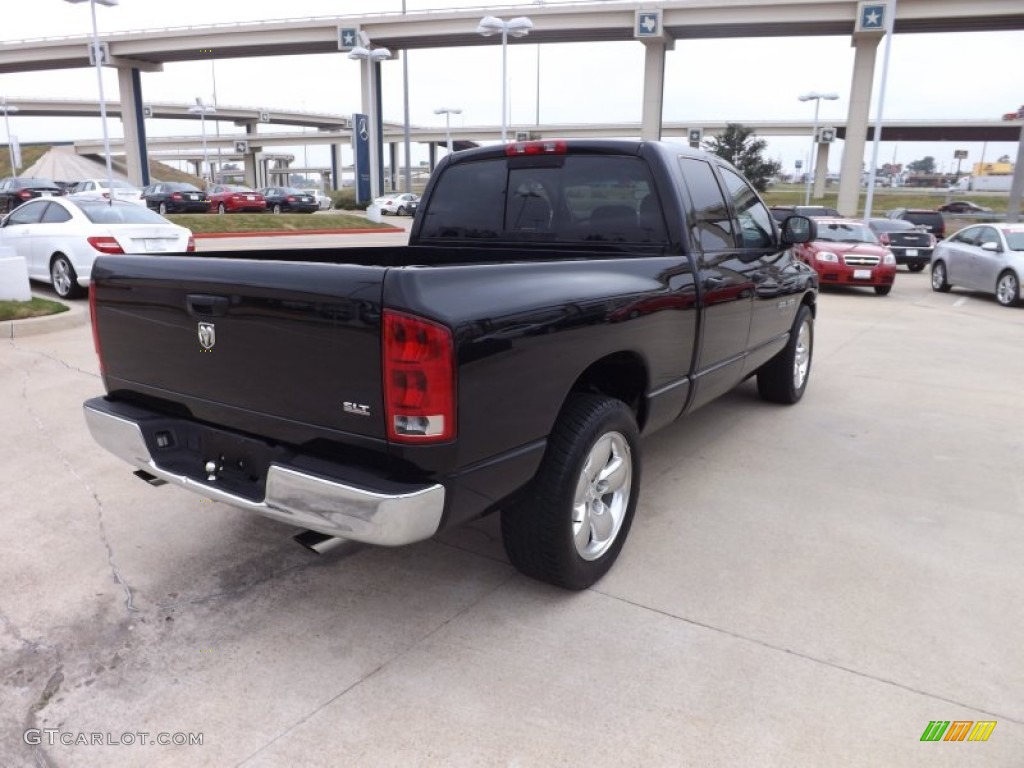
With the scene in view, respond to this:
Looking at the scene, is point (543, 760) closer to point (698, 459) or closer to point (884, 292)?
point (698, 459)

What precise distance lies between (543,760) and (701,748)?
51 cm

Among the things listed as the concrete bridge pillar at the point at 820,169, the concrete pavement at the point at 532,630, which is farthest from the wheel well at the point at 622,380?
the concrete bridge pillar at the point at 820,169

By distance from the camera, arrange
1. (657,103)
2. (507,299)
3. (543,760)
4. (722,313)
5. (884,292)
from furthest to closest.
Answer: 1. (657,103)
2. (884,292)
3. (722,313)
4. (507,299)
5. (543,760)

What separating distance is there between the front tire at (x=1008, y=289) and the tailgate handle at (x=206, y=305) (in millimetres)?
14725

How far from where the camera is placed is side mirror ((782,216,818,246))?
5.43 metres

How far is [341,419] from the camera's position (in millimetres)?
2566

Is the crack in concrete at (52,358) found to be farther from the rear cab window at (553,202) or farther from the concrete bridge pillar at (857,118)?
the concrete bridge pillar at (857,118)

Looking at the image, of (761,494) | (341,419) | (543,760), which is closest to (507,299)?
(341,419)

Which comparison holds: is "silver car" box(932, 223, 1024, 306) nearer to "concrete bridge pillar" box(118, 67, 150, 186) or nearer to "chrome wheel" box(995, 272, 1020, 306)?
"chrome wheel" box(995, 272, 1020, 306)

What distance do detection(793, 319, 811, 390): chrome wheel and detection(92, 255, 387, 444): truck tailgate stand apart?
4.68 m

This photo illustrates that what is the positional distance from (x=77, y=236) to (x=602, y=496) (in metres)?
9.73

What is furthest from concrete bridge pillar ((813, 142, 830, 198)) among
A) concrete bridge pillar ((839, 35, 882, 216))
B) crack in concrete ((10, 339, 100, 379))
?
crack in concrete ((10, 339, 100, 379))

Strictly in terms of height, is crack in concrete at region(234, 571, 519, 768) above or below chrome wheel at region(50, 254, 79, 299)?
below

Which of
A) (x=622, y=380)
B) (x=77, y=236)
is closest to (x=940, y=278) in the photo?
(x=622, y=380)
